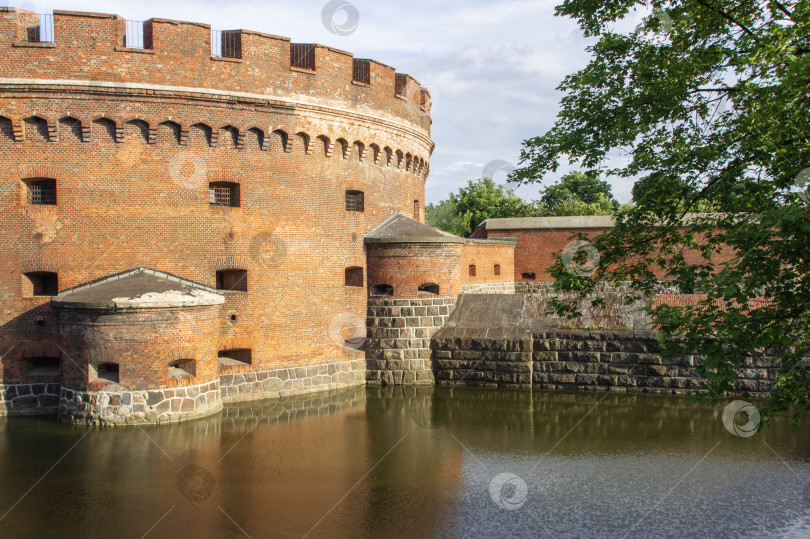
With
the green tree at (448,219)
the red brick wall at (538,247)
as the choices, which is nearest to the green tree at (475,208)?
the green tree at (448,219)

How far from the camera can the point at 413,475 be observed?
29.5 feet

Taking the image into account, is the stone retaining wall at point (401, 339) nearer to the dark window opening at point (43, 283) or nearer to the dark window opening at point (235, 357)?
the dark window opening at point (235, 357)

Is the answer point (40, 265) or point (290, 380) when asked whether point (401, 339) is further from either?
point (40, 265)

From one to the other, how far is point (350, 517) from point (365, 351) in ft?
27.2

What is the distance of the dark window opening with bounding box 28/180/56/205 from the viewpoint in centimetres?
1296

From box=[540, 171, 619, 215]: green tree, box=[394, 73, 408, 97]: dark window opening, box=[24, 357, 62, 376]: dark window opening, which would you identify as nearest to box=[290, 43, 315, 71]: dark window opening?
box=[394, 73, 408, 97]: dark window opening

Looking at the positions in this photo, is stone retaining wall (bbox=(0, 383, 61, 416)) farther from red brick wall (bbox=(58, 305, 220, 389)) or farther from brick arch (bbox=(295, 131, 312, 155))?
brick arch (bbox=(295, 131, 312, 155))

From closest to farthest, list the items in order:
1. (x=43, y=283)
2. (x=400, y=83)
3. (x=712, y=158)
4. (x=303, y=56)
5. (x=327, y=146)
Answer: (x=712, y=158) → (x=43, y=283) → (x=303, y=56) → (x=327, y=146) → (x=400, y=83)

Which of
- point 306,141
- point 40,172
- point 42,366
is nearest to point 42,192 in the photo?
point 40,172

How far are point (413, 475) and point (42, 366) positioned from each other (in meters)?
8.89

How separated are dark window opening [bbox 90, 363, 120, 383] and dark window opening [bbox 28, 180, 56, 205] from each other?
377 centimetres

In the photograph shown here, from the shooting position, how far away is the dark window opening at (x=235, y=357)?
1378 centimetres

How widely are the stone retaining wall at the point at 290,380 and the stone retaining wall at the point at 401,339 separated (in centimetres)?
52

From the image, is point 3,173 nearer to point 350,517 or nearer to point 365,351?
point 365,351
